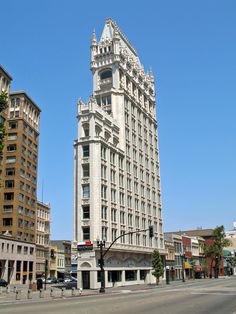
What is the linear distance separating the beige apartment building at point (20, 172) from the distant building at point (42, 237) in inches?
297

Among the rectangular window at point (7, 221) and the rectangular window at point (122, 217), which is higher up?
the rectangular window at point (7, 221)

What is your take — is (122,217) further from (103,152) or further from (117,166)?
(103,152)

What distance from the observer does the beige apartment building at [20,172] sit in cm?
9419

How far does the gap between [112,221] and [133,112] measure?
28.1 meters

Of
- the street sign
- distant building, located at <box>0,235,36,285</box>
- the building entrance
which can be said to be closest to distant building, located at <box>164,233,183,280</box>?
distant building, located at <box>0,235,36,285</box>

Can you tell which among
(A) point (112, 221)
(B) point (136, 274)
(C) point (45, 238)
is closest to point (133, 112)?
(A) point (112, 221)

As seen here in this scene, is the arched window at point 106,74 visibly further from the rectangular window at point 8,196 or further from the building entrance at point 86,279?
the building entrance at point 86,279

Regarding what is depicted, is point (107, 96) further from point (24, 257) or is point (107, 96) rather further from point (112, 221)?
point (24, 257)

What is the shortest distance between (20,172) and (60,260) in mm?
42958

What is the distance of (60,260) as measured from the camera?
128625 millimetres

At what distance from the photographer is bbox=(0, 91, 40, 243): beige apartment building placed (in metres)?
94.2

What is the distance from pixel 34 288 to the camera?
180 feet

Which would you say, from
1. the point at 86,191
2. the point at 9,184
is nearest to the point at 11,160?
the point at 9,184

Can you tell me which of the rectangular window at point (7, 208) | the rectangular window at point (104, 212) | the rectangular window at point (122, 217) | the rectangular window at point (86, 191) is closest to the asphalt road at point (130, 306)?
the rectangular window at point (104, 212)
